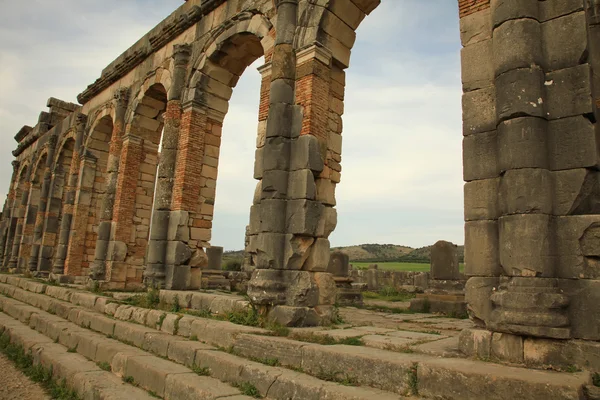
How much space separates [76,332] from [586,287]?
7.80 m

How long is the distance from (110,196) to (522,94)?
38.3 feet

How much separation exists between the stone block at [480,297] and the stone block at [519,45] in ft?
7.26

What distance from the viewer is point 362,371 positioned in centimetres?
404

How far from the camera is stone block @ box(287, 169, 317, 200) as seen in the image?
642 centimetres

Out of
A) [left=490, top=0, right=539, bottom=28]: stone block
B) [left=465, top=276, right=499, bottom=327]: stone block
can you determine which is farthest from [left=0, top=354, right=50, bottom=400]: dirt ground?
[left=490, top=0, right=539, bottom=28]: stone block

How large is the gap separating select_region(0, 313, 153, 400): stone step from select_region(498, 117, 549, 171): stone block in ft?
15.5

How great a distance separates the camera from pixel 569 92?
4.21 metres

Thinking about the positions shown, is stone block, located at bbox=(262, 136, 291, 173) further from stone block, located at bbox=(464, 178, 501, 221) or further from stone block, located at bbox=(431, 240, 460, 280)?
stone block, located at bbox=(431, 240, 460, 280)

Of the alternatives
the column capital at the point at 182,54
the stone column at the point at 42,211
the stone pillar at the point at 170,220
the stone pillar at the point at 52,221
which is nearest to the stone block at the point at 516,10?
the stone pillar at the point at 170,220

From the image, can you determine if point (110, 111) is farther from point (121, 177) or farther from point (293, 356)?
point (293, 356)

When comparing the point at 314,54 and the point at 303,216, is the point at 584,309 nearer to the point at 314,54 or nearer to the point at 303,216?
the point at 303,216

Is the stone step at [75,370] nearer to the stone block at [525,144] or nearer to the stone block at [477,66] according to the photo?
the stone block at [525,144]

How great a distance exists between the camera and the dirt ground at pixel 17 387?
18.5ft

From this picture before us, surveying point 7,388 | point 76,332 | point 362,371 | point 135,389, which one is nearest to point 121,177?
point 76,332
